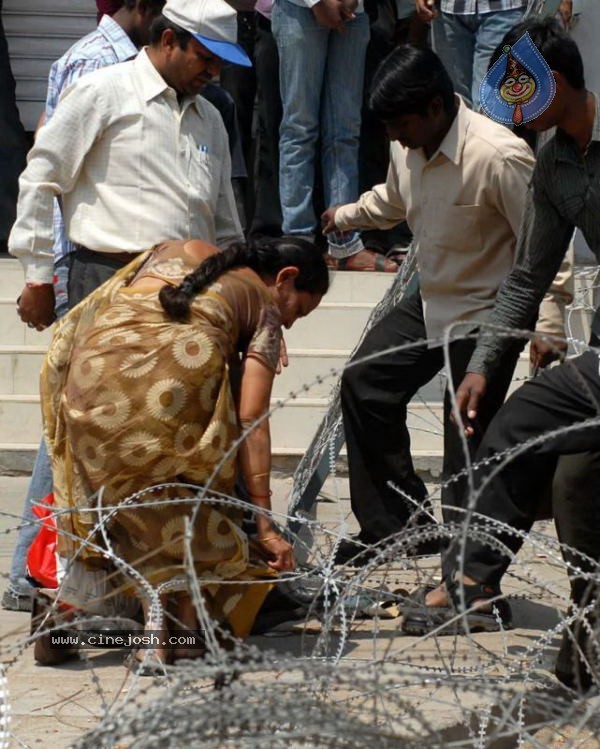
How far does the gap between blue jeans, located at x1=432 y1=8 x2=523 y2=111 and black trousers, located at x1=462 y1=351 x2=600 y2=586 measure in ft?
10.1

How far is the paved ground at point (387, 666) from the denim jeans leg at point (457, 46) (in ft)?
9.03

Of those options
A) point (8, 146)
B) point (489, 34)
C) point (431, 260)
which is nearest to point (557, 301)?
point (431, 260)

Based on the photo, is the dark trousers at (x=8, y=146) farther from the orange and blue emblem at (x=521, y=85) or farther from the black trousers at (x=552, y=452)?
the black trousers at (x=552, y=452)

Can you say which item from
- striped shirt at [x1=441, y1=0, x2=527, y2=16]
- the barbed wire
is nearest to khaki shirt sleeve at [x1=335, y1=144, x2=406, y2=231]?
the barbed wire

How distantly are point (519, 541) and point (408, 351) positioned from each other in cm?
98

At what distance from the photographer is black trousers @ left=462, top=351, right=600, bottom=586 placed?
3.60 meters

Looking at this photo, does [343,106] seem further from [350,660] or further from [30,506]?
[350,660]

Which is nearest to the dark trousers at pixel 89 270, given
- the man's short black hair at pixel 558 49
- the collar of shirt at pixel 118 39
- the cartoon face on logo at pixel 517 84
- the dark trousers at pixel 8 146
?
the collar of shirt at pixel 118 39

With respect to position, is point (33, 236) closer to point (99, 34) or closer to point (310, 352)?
point (99, 34)

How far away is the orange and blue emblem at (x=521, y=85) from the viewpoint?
375cm

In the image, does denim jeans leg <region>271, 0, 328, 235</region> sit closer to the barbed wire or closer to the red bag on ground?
the barbed wire

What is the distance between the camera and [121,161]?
4.43 meters

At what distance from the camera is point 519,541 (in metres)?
3.94

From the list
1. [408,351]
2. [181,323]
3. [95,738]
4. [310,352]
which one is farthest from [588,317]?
[95,738]
